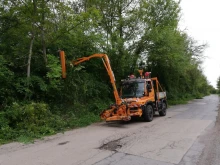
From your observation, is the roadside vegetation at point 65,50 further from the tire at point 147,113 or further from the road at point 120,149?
the tire at point 147,113

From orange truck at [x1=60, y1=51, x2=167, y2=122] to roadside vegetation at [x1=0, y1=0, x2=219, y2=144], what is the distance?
1.30 m

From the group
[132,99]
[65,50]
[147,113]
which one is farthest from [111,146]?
[65,50]

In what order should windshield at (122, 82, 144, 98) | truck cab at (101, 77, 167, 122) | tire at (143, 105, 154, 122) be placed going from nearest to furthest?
1. truck cab at (101, 77, 167, 122)
2. tire at (143, 105, 154, 122)
3. windshield at (122, 82, 144, 98)

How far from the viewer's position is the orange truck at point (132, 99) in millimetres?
10773

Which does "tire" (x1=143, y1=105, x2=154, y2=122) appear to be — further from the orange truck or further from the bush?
the bush

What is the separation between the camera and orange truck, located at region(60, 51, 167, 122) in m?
10.8

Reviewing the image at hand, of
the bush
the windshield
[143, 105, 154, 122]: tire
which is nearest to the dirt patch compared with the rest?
the bush

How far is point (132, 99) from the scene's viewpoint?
1165cm

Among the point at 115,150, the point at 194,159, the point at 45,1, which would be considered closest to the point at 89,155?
the point at 115,150

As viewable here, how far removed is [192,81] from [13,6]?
121 feet

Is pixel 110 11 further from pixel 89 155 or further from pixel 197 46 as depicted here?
pixel 197 46

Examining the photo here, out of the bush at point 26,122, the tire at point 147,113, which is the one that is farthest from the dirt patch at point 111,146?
the tire at point 147,113

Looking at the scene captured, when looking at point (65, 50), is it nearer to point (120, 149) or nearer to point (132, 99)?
point (132, 99)

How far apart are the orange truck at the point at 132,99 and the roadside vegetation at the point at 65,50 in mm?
1300
